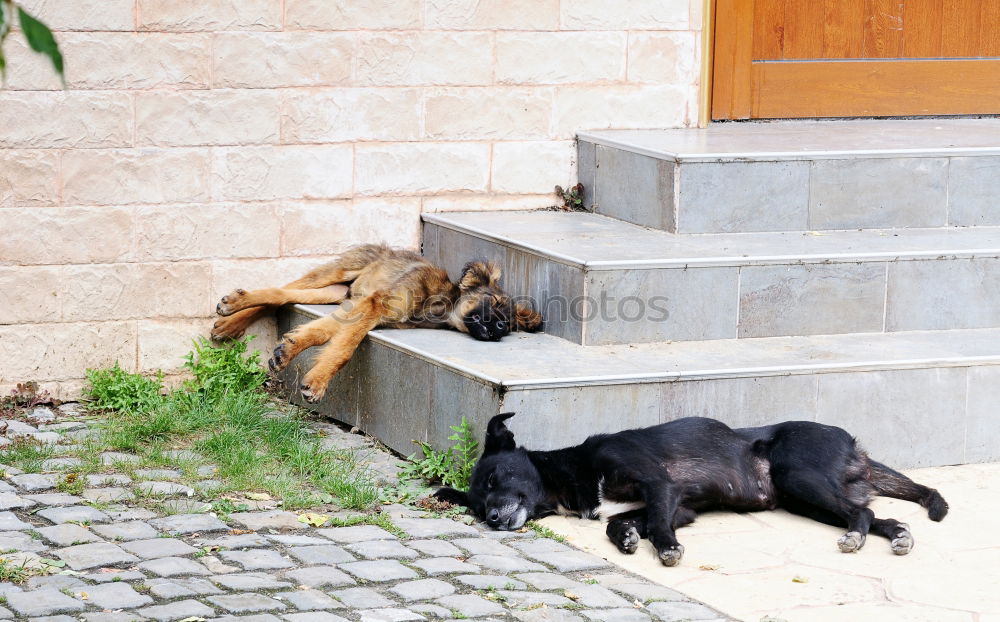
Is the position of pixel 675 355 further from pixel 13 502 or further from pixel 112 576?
pixel 13 502

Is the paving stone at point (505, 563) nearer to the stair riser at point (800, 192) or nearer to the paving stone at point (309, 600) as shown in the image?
the paving stone at point (309, 600)

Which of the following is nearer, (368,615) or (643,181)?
(368,615)

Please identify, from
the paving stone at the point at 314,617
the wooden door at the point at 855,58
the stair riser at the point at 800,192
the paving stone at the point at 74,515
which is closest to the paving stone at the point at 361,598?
the paving stone at the point at 314,617

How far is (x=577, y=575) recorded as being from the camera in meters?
4.39

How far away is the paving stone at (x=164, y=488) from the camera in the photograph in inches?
200

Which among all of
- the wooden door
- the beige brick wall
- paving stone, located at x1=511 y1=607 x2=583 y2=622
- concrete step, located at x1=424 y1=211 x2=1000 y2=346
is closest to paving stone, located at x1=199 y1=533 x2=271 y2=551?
paving stone, located at x1=511 y1=607 x2=583 y2=622

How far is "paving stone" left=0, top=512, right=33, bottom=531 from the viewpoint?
14.9 ft

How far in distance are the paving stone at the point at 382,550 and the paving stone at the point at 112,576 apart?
777mm

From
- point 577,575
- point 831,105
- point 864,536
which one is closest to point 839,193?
point 831,105

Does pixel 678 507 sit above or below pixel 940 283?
below

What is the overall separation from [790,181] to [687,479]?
2.45 meters

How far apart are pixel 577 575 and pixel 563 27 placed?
399cm

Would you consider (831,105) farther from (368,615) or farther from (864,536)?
(368,615)

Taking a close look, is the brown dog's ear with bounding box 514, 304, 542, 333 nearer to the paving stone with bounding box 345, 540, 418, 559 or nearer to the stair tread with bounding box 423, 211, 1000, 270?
the stair tread with bounding box 423, 211, 1000, 270
